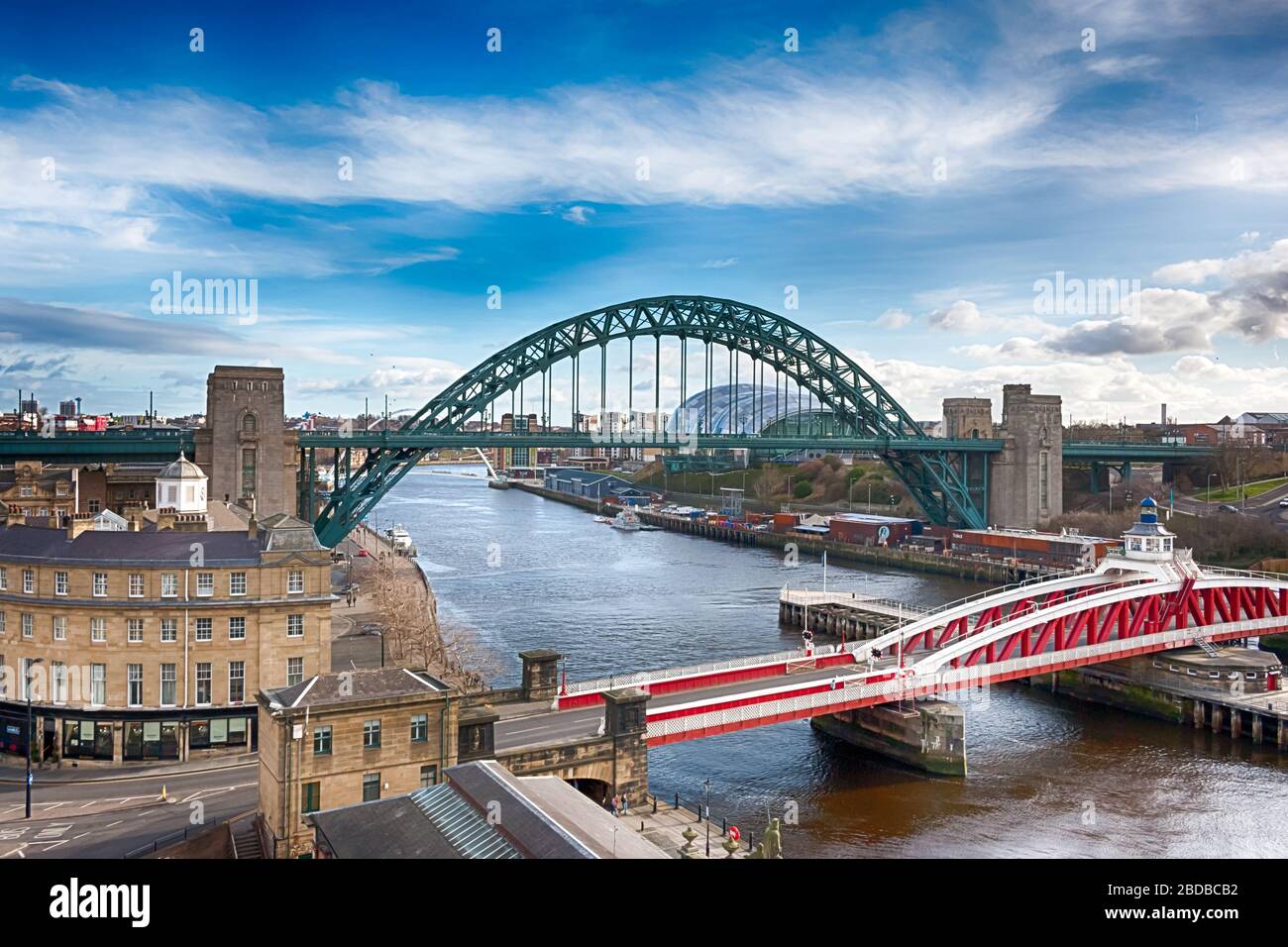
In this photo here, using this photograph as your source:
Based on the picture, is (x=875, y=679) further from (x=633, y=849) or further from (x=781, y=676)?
(x=633, y=849)

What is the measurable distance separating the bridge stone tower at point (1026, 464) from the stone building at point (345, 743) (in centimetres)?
5255

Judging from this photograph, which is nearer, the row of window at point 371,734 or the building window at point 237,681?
the row of window at point 371,734

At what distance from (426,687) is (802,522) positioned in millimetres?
59260

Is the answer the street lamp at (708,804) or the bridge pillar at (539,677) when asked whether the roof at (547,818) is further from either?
the bridge pillar at (539,677)

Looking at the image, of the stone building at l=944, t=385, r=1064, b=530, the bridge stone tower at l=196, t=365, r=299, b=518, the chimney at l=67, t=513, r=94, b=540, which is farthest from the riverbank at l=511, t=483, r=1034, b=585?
the chimney at l=67, t=513, r=94, b=540

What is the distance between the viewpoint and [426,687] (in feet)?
52.4

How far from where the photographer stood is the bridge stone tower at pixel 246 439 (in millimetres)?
37906

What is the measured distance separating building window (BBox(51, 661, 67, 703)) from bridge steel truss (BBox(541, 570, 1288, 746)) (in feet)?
32.4

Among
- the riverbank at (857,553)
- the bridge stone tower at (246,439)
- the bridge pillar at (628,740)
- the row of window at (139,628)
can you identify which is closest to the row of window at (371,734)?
the bridge pillar at (628,740)

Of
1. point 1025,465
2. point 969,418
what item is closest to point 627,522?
point 969,418

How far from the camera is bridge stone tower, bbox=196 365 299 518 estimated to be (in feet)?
124
